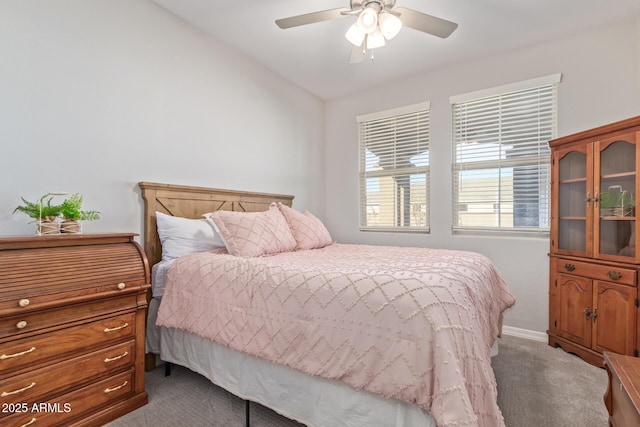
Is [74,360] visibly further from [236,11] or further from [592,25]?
[592,25]

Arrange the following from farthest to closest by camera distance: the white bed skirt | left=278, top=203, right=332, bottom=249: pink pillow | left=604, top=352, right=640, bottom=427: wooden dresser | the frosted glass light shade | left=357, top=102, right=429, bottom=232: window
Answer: left=357, top=102, right=429, bottom=232: window → left=278, top=203, right=332, bottom=249: pink pillow → the frosted glass light shade → the white bed skirt → left=604, top=352, right=640, bottom=427: wooden dresser

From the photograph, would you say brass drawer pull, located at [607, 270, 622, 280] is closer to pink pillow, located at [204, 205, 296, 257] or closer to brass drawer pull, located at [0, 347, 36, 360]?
pink pillow, located at [204, 205, 296, 257]

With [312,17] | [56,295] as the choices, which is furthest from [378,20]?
[56,295]

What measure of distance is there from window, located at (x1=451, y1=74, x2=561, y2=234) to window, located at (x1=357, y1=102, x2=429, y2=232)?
36 cm

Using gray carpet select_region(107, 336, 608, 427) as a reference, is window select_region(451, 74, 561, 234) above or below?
above

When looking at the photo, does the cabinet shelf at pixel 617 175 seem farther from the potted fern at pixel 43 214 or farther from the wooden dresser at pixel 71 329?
the potted fern at pixel 43 214

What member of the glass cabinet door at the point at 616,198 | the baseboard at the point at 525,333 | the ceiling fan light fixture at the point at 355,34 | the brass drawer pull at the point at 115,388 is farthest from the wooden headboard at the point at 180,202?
the glass cabinet door at the point at 616,198

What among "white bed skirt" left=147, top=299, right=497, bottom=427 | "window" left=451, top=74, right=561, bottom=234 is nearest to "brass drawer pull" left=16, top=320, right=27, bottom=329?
"white bed skirt" left=147, top=299, right=497, bottom=427

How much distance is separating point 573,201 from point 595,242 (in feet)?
1.28

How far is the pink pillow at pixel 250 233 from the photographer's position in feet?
7.09

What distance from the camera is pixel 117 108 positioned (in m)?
2.18

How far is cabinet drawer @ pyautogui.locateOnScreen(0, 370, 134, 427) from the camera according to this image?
53.6 inches

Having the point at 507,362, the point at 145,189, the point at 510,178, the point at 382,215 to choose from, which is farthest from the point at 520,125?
the point at 145,189

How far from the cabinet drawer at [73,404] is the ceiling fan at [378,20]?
236 cm
